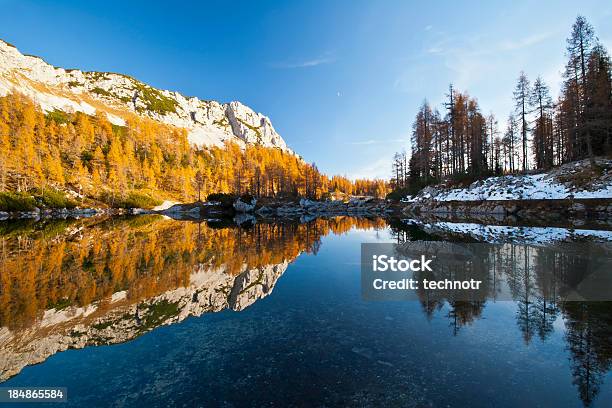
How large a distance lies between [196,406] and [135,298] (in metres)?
6.52

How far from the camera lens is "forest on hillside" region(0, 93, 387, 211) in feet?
221

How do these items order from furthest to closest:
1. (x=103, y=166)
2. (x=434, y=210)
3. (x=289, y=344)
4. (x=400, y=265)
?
(x=103, y=166), (x=434, y=210), (x=400, y=265), (x=289, y=344)

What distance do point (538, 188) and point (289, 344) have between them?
45.0 metres

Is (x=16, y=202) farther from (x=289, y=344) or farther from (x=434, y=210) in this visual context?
(x=434, y=210)

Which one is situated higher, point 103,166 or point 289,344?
point 103,166

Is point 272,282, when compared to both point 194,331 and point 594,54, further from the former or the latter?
point 594,54

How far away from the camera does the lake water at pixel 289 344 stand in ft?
15.1

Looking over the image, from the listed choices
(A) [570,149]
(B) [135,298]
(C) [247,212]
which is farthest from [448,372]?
(C) [247,212]

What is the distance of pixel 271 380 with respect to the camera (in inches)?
195

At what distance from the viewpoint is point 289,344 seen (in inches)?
253

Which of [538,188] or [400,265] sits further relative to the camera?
[538,188]

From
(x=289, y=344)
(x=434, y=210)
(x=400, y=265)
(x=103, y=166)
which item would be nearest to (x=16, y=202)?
(x=103, y=166)

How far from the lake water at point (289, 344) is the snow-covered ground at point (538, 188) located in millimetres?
32390

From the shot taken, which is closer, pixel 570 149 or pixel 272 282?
pixel 272 282
